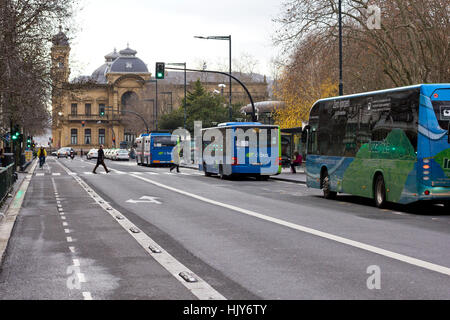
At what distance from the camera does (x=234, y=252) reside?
11508 mm

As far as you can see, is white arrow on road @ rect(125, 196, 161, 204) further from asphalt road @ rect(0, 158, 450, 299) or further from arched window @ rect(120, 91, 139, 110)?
arched window @ rect(120, 91, 139, 110)

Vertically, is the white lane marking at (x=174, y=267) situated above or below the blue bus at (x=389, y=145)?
below

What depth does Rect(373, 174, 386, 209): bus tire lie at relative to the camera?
65.3 feet

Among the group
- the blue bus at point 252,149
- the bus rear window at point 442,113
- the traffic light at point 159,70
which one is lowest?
the blue bus at point 252,149

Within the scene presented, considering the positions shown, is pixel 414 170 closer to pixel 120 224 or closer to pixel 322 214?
pixel 322 214

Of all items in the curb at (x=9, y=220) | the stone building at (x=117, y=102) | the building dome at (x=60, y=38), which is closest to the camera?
the curb at (x=9, y=220)

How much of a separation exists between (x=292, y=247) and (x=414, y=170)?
278 inches

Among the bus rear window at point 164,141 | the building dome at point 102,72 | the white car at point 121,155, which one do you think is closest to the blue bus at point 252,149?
the bus rear window at point 164,141

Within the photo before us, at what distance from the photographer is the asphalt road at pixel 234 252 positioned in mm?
8391

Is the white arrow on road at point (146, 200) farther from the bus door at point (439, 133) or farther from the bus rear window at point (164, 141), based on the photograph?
the bus rear window at point (164, 141)

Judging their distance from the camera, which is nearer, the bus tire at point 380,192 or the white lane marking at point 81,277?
the white lane marking at point 81,277

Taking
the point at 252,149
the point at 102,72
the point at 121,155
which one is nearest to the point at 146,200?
the point at 252,149

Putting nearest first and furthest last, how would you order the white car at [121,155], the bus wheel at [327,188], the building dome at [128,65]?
the bus wheel at [327,188], the white car at [121,155], the building dome at [128,65]

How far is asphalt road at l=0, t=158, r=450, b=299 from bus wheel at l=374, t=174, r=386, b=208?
0.91ft
